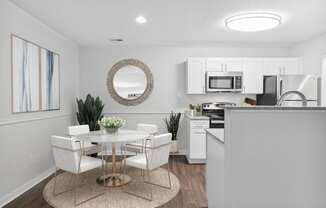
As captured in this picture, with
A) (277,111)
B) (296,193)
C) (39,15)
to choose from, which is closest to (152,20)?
(39,15)

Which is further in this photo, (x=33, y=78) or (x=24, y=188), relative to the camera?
(x=33, y=78)

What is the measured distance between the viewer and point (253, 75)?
4.80m

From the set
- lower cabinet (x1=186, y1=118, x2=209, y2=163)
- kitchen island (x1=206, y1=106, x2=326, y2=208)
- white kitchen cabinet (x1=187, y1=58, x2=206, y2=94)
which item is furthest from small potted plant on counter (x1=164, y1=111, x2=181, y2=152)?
kitchen island (x1=206, y1=106, x2=326, y2=208)

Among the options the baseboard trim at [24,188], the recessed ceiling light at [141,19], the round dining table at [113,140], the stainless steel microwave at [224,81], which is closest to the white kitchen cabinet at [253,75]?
the stainless steel microwave at [224,81]

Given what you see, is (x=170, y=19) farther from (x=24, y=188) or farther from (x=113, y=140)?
(x=24, y=188)

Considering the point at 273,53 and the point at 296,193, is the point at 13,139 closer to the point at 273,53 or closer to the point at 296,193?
the point at 296,193

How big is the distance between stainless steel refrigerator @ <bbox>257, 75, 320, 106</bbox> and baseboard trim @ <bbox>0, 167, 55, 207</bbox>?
412 centimetres

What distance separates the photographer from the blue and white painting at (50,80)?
3664 mm

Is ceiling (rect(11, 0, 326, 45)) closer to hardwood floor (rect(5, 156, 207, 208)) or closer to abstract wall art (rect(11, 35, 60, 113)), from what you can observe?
abstract wall art (rect(11, 35, 60, 113))

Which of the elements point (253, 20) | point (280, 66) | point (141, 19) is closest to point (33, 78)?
point (141, 19)

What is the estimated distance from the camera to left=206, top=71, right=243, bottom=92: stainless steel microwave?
4747 millimetres

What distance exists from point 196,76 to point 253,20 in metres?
1.80

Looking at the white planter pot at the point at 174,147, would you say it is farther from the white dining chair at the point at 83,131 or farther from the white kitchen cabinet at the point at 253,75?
the white kitchen cabinet at the point at 253,75

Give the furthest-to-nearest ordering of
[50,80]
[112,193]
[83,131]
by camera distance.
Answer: [83,131]
[50,80]
[112,193]
